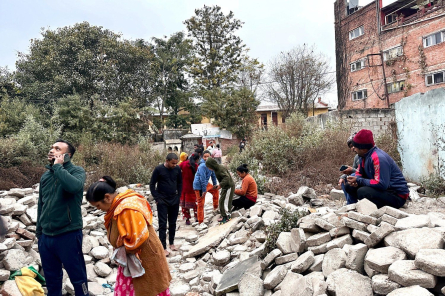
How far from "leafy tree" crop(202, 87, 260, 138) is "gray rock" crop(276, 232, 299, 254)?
20.1 m

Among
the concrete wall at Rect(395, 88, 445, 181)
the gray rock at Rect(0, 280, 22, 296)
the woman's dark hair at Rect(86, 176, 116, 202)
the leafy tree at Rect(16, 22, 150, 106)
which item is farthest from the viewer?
the leafy tree at Rect(16, 22, 150, 106)

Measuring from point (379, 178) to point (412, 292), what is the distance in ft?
6.22

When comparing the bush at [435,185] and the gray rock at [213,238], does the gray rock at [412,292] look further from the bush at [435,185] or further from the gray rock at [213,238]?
the bush at [435,185]

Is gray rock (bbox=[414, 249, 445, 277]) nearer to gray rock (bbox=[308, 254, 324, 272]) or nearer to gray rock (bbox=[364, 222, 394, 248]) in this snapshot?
gray rock (bbox=[364, 222, 394, 248])

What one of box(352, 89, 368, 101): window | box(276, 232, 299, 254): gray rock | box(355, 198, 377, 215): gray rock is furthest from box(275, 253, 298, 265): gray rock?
box(352, 89, 368, 101): window

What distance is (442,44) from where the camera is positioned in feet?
57.2

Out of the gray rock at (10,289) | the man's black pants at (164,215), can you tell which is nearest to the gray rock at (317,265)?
the man's black pants at (164,215)

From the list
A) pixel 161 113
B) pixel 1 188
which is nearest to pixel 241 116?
pixel 161 113

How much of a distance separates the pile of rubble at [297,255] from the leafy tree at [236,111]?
1829 centimetres

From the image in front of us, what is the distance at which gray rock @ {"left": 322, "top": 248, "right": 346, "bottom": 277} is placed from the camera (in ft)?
10.3

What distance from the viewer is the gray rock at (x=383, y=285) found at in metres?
2.54

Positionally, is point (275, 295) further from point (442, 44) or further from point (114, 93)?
point (114, 93)

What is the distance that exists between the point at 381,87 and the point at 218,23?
15648 mm

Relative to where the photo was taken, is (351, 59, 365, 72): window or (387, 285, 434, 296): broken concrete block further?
(351, 59, 365, 72): window
